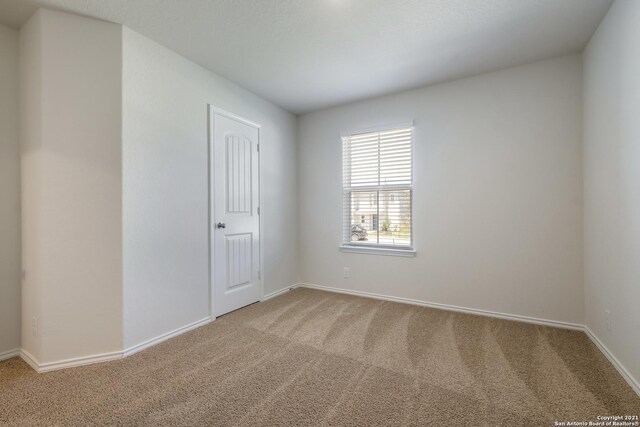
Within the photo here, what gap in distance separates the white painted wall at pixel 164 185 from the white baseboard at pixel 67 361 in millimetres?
112

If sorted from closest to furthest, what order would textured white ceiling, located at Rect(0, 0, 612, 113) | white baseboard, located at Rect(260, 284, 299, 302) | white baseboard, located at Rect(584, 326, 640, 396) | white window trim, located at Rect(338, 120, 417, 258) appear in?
white baseboard, located at Rect(584, 326, 640, 396) → textured white ceiling, located at Rect(0, 0, 612, 113) → white window trim, located at Rect(338, 120, 417, 258) → white baseboard, located at Rect(260, 284, 299, 302)

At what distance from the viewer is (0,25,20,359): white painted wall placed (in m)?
2.14

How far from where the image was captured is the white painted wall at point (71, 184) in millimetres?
2002

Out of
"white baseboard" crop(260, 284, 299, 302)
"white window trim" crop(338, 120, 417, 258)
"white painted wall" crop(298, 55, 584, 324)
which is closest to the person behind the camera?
"white painted wall" crop(298, 55, 584, 324)

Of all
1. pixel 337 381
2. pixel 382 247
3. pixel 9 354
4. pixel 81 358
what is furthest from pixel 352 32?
pixel 9 354

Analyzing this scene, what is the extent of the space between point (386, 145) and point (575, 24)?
72.7 inches

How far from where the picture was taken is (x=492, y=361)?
206cm

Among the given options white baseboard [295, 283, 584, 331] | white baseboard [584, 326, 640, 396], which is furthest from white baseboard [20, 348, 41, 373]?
white baseboard [584, 326, 640, 396]

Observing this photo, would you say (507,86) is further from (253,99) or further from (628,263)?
(253,99)

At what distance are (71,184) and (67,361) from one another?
4.14 feet

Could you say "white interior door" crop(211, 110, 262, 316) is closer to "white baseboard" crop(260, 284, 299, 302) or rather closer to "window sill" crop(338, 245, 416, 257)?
"white baseboard" crop(260, 284, 299, 302)

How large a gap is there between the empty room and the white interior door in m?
0.03

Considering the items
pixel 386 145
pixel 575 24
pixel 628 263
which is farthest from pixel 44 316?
pixel 575 24

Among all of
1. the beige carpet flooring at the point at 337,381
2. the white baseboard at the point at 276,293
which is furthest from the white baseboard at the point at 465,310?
the white baseboard at the point at 276,293
